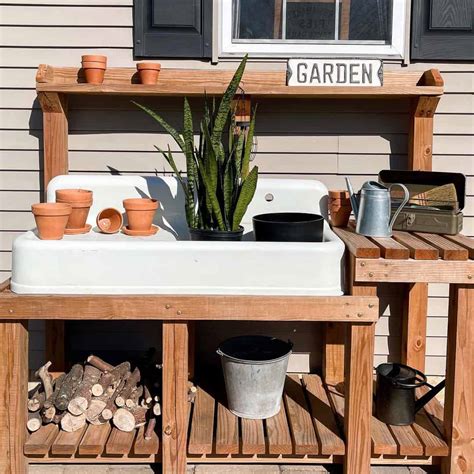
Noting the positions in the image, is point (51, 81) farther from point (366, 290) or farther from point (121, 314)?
point (366, 290)

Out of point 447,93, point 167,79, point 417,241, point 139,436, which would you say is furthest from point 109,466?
point 447,93

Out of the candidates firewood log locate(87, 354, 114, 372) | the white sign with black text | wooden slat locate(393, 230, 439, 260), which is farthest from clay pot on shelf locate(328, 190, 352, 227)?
firewood log locate(87, 354, 114, 372)

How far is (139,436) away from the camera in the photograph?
2557mm

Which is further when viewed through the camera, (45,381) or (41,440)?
(45,381)

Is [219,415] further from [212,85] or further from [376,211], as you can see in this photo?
[212,85]

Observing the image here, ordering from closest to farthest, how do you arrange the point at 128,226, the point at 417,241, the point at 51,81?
the point at 417,241 → the point at 128,226 → the point at 51,81

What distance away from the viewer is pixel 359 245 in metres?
2.41

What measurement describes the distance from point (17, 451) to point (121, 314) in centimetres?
66

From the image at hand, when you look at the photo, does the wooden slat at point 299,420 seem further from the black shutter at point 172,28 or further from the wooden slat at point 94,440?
the black shutter at point 172,28

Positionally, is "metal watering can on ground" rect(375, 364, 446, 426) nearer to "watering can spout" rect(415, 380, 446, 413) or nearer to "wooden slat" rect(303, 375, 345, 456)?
"watering can spout" rect(415, 380, 446, 413)

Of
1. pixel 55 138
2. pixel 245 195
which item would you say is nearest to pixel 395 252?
pixel 245 195

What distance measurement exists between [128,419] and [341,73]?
5.99 feet

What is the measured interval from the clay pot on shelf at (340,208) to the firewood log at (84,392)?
49.7 inches

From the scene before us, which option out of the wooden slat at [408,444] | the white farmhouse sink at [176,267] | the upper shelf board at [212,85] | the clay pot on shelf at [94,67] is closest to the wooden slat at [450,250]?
the white farmhouse sink at [176,267]
